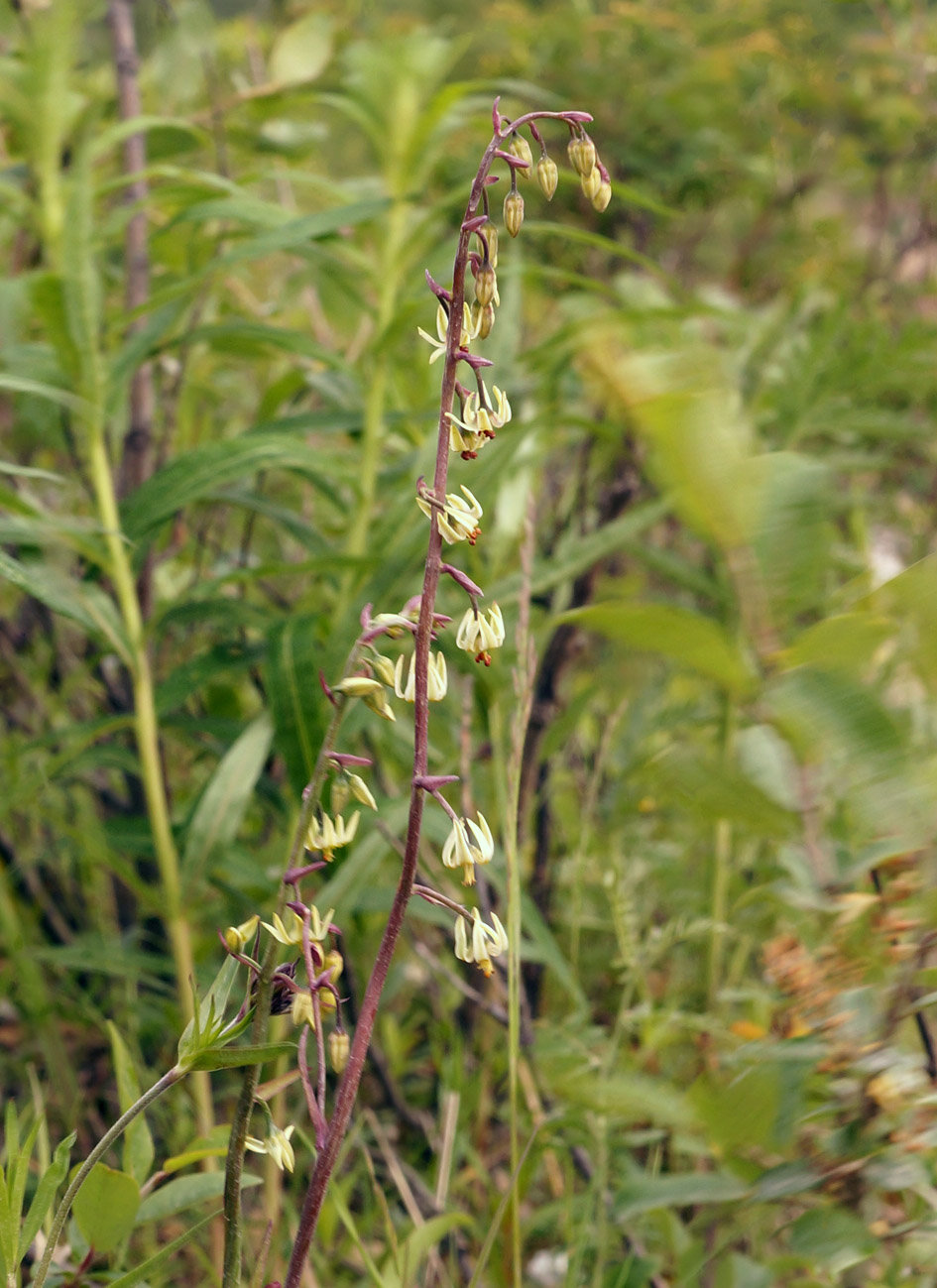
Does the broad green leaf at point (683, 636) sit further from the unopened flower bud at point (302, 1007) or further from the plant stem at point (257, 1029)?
the unopened flower bud at point (302, 1007)

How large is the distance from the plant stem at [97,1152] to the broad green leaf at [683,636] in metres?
0.31

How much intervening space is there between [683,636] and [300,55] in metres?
1.46

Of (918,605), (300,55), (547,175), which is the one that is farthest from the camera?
(300,55)

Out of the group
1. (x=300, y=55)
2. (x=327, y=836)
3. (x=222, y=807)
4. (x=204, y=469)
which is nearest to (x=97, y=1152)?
(x=327, y=836)

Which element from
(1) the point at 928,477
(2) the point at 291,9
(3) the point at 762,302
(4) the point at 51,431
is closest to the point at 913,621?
(4) the point at 51,431

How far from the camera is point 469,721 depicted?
1087 mm

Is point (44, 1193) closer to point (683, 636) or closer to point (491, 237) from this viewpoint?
point (683, 636)

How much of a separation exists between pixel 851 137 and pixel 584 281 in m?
1.89

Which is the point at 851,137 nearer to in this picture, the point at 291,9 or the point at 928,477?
the point at 928,477

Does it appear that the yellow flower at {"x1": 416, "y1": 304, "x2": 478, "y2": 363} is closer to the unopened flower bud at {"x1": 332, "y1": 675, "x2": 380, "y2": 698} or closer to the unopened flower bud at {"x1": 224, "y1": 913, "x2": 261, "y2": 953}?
the unopened flower bud at {"x1": 332, "y1": 675, "x2": 380, "y2": 698}

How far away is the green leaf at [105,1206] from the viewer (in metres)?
0.68

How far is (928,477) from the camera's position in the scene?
2482mm

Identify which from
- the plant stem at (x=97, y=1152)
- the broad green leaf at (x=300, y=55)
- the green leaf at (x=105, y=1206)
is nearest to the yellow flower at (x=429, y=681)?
the plant stem at (x=97, y=1152)

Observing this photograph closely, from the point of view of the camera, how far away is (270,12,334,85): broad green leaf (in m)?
1.71
